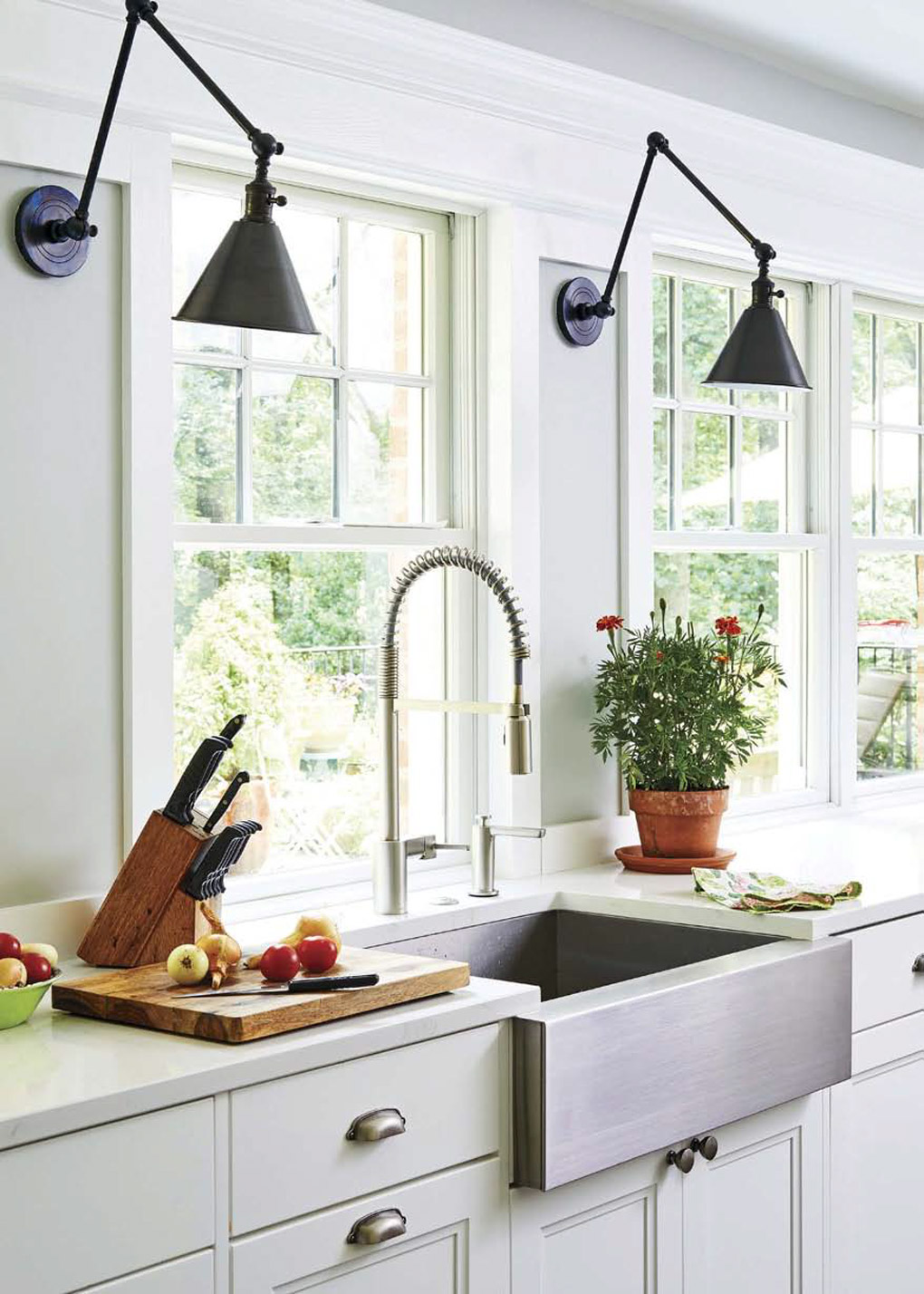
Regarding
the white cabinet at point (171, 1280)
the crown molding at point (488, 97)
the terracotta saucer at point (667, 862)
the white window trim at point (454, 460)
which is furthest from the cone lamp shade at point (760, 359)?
the white cabinet at point (171, 1280)

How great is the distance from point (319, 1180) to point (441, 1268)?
10.0 inches

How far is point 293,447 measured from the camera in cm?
272

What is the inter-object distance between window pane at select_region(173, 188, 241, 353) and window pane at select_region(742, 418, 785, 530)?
4.91 feet

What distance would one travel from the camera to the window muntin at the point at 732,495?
136 inches

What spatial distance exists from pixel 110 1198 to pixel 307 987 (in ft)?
1.26

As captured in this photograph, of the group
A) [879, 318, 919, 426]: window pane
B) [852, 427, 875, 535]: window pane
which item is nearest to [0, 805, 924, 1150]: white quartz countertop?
[852, 427, 875, 535]: window pane

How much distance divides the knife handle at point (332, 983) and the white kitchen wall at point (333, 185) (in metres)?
0.52

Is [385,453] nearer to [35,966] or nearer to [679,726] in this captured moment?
[679,726]

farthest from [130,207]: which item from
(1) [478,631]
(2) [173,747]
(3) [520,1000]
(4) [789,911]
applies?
(4) [789,911]

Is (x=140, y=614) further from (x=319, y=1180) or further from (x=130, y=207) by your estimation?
(x=319, y=1180)

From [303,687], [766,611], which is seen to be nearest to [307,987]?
[303,687]

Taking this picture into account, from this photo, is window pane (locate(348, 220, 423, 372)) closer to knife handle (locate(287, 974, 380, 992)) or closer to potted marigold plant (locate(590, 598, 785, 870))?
potted marigold plant (locate(590, 598, 785, 870))

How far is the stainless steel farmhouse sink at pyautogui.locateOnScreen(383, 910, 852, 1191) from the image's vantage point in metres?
2.01

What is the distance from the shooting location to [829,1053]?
8.13 ft
